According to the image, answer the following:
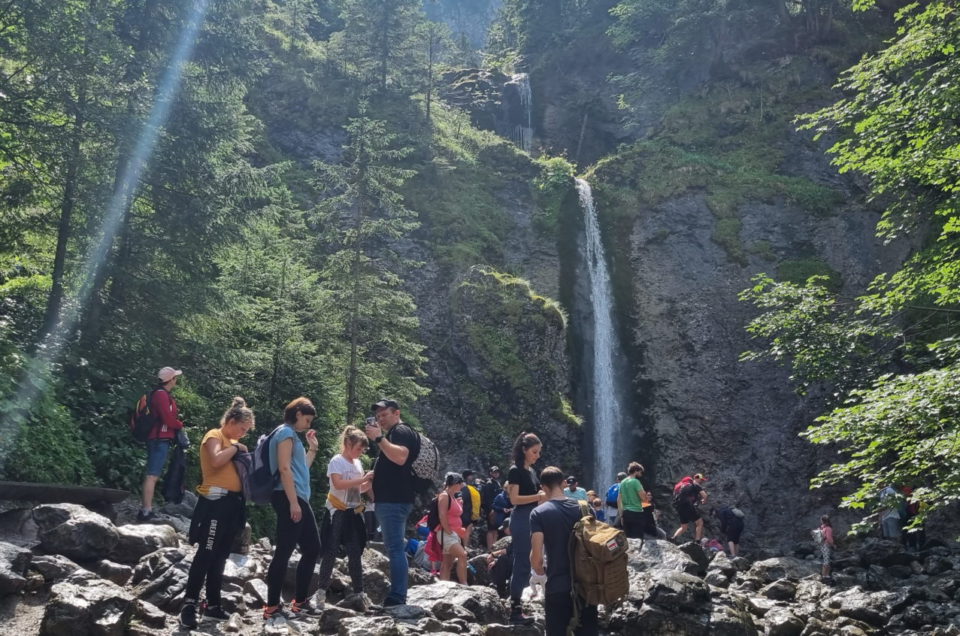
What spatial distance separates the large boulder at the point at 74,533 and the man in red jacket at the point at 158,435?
5.63ft

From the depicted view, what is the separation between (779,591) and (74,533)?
1061cm

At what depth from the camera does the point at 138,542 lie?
7.76 metres

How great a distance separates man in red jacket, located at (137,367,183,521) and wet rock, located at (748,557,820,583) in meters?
10.3

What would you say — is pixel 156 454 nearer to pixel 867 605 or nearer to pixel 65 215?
pixel 65 215

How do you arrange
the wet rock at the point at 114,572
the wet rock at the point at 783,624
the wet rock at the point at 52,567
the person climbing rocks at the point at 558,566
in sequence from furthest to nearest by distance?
the wet rock at the point at 783,624, the wet rock at the point at 114,572, the wet rock at the point at 52,567, the person climbing rocks at the point at 558,566

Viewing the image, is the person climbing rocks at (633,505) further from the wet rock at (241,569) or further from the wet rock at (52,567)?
the wet rock at (52,567)

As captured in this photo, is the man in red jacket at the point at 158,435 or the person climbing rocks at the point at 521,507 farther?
the man in red jacket at the point at 158,435

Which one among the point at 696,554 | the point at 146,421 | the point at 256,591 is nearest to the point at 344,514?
the point at 256,591

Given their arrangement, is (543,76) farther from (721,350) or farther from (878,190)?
(878,190)

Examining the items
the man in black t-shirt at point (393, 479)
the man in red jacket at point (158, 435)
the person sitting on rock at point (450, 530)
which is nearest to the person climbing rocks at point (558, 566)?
the man in black t-shirt at point (393, 479)

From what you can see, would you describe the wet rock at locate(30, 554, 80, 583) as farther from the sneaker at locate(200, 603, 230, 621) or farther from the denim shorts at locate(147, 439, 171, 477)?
the denim shorts at locate(147, 439, 171, 477)

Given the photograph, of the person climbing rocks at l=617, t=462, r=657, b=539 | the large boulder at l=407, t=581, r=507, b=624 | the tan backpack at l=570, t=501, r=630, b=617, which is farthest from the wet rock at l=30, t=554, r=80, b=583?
the person climbing rocks at l=617, t=462, r=657, b=539

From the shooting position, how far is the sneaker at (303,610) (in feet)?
22.9

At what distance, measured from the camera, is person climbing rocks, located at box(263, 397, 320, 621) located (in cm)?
652
